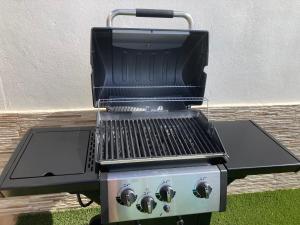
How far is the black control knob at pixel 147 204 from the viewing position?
103 centimetres

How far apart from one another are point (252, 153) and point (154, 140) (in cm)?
46

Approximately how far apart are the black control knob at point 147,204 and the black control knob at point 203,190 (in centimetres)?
18

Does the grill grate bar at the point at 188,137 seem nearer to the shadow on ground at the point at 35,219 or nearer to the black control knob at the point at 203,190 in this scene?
the black control knob at the point at 203,190

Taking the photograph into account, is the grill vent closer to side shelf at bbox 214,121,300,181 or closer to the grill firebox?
the grill firebox

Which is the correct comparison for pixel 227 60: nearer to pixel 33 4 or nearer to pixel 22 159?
pixel 33 4

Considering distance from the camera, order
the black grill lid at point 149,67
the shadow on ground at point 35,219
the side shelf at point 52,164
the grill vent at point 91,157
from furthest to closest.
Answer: the shadow on ground at point 35,219, the black grill lid at point 149,67, the grill vent at point 91,157, the side shelf at point 52,164

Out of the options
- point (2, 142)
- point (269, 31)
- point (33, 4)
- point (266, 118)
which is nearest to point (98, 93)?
point (33, 4)

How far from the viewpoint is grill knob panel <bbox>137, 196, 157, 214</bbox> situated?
1.03 m

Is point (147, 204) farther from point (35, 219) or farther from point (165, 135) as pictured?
point (35, 219)

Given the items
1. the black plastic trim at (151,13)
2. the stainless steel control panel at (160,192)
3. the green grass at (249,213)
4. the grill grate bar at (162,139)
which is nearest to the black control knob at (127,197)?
the stainless steel control panel at (160,192)

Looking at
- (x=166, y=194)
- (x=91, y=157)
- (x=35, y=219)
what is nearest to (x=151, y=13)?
(x=91, y=157)

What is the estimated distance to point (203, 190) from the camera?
1.06 meters

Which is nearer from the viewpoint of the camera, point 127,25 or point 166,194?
point 166,194

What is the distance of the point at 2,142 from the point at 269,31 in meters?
2.05
